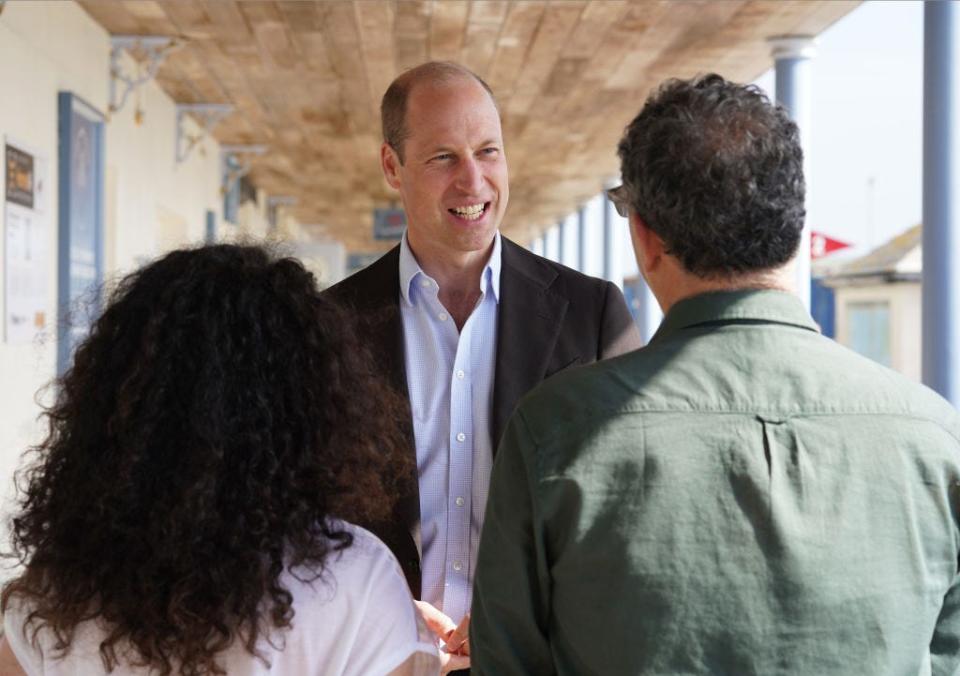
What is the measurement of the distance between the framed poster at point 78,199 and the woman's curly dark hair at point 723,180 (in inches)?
178

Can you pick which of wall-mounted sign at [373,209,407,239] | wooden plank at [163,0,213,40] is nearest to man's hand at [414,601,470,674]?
wooden plank at [163,0,213,40]

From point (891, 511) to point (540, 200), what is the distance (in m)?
14.3

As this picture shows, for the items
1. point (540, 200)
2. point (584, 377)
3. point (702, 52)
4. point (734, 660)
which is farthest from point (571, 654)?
point (540, 200)

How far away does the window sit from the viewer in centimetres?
1545

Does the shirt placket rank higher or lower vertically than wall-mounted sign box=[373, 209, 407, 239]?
lower

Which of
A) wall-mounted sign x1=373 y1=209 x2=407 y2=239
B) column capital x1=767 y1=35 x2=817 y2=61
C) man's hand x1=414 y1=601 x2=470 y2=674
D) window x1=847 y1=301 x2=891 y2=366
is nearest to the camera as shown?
man's hand x1=414 y1=601 x2=470 y2=674

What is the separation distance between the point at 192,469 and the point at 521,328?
3.48ft

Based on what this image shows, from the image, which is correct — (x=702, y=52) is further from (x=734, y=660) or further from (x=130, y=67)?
(x=734, y=660)

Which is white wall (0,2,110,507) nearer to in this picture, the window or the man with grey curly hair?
the man with grey curly hair

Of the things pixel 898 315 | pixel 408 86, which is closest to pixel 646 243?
pixel 408 86

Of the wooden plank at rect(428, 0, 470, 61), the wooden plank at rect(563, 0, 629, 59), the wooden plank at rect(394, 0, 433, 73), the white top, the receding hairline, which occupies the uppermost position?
the wooden plank at rect(563, 0, 629, 59)

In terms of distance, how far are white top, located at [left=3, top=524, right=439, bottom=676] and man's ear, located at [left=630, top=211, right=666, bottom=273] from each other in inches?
18.3

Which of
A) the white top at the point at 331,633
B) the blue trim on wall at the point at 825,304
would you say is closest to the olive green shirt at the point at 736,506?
the white top at the point at 331,633

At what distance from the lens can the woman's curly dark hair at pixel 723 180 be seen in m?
1.39
